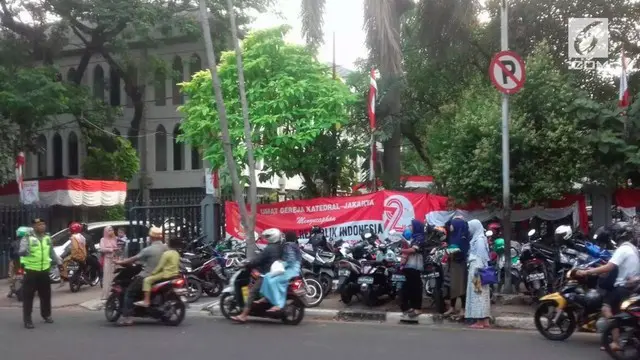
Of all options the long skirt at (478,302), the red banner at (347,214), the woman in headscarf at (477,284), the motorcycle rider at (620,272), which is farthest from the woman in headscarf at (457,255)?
the red banner at (347,214)

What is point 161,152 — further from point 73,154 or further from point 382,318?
point 382,318

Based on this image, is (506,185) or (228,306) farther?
(506,185)

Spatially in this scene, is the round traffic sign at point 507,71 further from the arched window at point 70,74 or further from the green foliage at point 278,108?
the arched window at point 70,74

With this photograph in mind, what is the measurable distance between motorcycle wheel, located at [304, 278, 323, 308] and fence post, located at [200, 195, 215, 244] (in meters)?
4.62

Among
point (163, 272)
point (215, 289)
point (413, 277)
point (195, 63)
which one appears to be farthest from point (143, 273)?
point (195, 63)

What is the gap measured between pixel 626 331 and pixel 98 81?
105ft

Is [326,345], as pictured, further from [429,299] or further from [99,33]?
[99,33]

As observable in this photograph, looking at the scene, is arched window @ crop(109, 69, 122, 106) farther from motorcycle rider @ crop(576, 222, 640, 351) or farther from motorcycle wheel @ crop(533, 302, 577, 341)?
motorcycle rider @ crop(576, 222, 640, 351)

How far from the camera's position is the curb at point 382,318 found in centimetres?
1144

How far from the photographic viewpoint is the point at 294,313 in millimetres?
11453

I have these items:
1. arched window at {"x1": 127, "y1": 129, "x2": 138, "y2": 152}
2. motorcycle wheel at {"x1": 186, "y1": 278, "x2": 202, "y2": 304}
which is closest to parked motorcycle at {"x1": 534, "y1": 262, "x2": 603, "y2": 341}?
motorcycle wheel at {"x1": 186, "y1": 278, "x2": 202, "y2": 304}

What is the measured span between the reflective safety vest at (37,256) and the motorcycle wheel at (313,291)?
177 inches

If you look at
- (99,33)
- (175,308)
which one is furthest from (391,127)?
(99,33)

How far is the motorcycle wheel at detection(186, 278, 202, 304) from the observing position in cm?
1367
